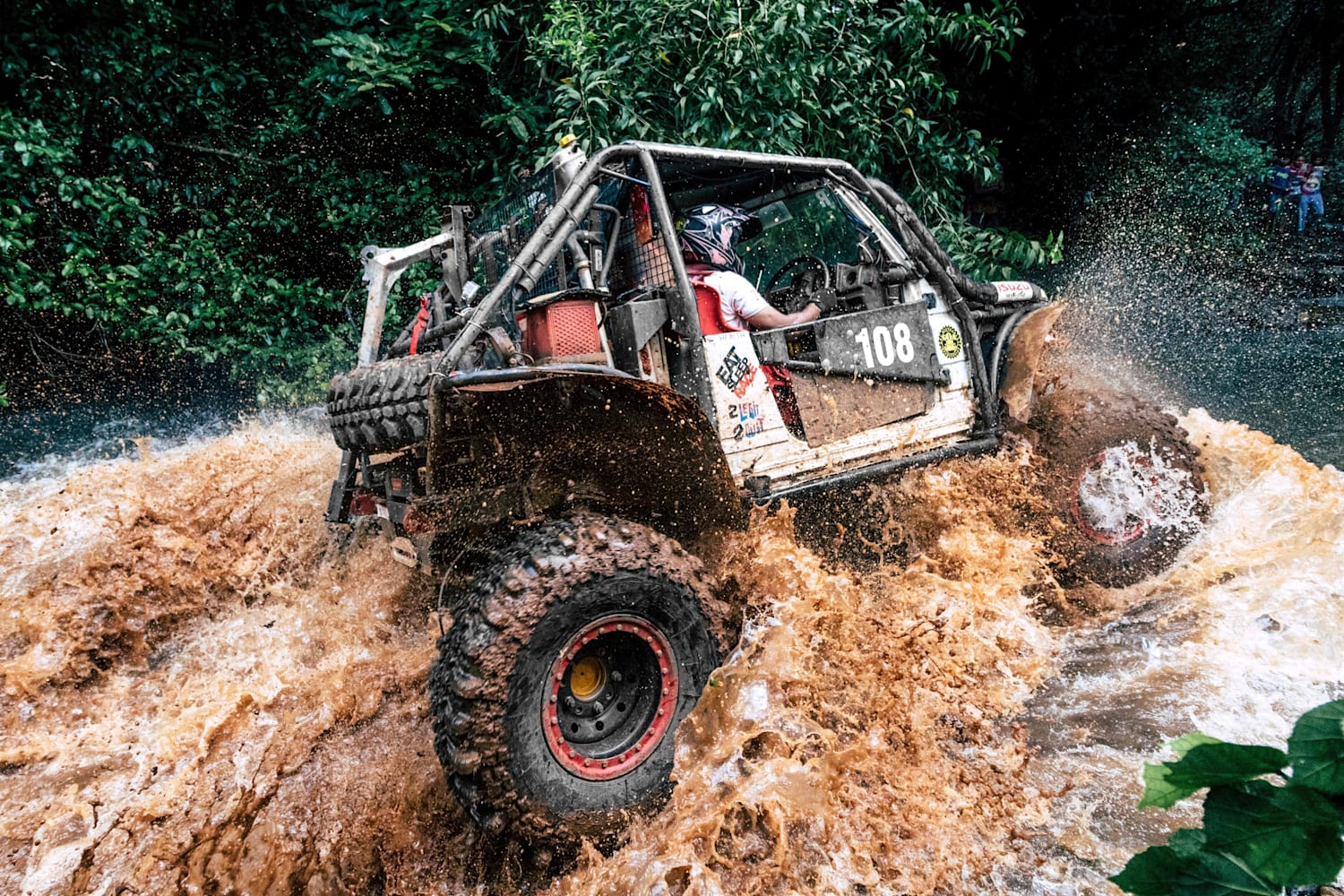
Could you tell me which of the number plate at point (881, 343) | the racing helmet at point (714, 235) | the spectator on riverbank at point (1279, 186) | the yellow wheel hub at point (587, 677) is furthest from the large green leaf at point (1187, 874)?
the spectator on riverbank at point (1279, 186)

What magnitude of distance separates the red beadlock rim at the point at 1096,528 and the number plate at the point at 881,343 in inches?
43.5

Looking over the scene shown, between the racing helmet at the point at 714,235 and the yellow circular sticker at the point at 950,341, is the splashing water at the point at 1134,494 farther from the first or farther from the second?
the racing helmet at the point at 714,235

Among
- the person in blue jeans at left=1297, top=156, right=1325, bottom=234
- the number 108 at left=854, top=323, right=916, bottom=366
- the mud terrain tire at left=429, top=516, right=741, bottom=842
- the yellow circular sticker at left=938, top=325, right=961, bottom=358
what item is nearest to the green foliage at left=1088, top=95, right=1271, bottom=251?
the person in blue jeans at left=1297, top=156, right=1325, bottom=234

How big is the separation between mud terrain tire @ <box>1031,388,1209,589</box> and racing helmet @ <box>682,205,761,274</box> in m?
2.13

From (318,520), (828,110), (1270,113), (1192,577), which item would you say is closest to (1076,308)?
(828,110)

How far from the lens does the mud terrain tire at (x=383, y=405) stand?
2.65 metres

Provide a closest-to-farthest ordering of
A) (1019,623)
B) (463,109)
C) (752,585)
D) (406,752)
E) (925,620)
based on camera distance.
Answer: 1. (406,752)
2. (752,585)
3. (925,620)
4. (1019,623)
5. (463,109)

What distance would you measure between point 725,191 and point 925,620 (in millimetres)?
2550

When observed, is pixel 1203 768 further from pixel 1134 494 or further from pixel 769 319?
pixel 1134 494

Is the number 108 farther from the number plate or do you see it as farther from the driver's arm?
the driver's arm

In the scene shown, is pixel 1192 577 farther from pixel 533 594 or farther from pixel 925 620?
pixel 533 594

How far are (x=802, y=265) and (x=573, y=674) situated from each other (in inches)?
134

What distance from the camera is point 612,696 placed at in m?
2.71

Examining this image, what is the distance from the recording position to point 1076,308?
7.83 metres
